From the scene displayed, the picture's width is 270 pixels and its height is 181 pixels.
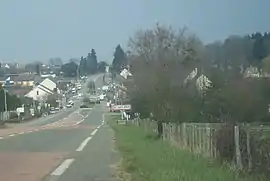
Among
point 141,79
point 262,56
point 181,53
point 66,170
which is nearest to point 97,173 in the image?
point 66,170

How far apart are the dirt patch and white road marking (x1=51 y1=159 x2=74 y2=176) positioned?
0.55 feet

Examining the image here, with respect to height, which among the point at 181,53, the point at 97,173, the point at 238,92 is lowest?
the point at 97,173

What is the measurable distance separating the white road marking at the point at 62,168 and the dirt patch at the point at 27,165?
0.55ft

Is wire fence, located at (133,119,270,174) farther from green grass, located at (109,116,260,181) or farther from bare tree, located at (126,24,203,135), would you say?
bare tree, located at (126,24,203,135)

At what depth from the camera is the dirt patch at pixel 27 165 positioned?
15.5 m

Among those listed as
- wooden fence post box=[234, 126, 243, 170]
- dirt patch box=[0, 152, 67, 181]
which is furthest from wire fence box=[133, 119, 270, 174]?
dirt patch box=[0, 152, 67, 181]

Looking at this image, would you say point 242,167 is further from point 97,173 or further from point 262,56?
point 262,56

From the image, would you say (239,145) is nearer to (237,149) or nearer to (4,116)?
(237,149)

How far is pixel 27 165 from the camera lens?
18828mm

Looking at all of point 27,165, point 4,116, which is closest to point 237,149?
point 27,165

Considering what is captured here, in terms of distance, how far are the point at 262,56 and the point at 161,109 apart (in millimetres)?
42255

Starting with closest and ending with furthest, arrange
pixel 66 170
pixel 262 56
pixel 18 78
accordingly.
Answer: pixel 66 170, pixel 262 56, pixel 18 78

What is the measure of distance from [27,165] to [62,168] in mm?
1643

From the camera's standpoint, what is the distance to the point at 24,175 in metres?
15.8
